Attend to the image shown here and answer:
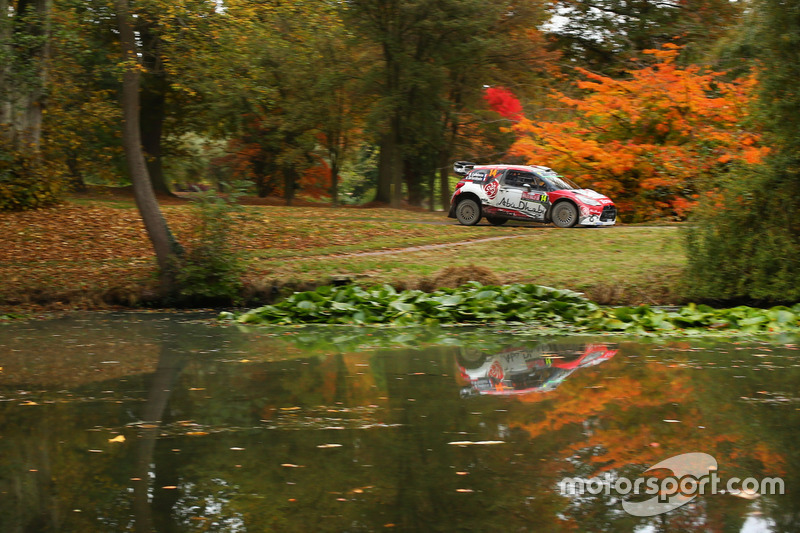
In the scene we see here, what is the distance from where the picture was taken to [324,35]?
3131cm

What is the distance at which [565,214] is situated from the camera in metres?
24.1

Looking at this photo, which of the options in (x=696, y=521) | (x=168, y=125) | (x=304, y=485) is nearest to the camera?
(x=696, y=521)

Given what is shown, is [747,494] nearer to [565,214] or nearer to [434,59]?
[565,214]

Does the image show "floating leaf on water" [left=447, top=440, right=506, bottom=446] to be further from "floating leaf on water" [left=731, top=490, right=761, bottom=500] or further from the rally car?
the rally car

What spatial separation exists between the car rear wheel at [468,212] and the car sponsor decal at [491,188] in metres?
0.52

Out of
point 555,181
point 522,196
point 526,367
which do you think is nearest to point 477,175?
point 522,196

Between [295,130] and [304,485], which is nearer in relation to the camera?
[304,485]

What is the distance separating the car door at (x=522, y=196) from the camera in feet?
80.3

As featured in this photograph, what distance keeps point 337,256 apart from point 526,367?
421 inches

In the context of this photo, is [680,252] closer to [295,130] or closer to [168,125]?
[295,130]

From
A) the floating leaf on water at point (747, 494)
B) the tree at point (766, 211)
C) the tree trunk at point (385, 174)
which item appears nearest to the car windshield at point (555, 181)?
the tree at point (766, 211)

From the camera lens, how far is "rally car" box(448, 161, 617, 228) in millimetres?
23938

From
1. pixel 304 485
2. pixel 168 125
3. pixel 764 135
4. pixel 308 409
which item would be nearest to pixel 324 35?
pixel 168 125

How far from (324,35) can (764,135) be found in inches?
768
